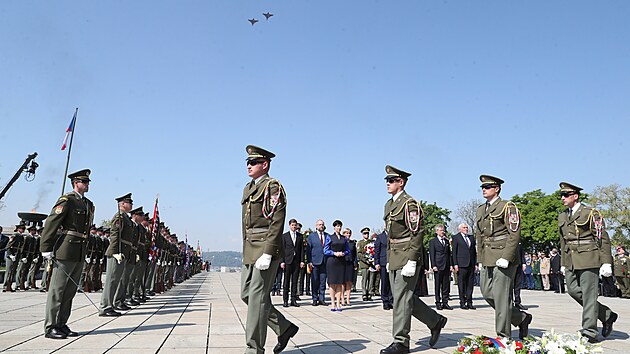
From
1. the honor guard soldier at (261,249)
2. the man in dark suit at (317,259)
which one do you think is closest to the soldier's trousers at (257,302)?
the honor guard soldier at (261,249)

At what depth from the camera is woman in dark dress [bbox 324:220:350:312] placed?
11.3 meters

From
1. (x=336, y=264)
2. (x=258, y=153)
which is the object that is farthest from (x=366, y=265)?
(x=258, y=153)

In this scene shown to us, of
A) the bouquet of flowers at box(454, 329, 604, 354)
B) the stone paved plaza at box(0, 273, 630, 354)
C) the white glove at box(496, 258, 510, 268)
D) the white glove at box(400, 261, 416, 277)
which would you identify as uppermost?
the white glove at box(496, 258, 510, 268)

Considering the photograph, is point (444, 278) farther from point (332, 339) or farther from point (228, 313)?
point (332, 339)

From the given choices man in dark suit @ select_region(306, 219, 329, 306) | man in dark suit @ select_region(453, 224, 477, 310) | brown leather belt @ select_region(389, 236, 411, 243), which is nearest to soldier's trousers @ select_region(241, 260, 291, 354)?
brown leather belt @ select_region(389, 236, 411, 243)

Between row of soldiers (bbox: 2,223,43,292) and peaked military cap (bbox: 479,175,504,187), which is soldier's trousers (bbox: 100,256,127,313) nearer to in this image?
peaked military cap (bbox: 479,175,504,187)

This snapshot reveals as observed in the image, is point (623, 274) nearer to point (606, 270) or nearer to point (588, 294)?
point (588, 294)

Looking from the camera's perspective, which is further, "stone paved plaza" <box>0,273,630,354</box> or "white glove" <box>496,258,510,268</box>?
"white glove" <box>496,258,510,268</box>

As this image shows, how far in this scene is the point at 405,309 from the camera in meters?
5.98

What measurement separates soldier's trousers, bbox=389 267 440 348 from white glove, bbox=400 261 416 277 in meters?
0.14

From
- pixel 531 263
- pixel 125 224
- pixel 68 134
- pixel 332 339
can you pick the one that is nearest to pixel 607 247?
pixel 332 339

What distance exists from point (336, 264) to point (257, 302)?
644 centimetres

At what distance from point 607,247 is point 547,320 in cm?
301

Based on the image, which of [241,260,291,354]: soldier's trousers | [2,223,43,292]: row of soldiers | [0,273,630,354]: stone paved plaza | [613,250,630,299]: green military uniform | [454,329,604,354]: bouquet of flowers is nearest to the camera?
[454,329,604,354]: bouquet of flowers
